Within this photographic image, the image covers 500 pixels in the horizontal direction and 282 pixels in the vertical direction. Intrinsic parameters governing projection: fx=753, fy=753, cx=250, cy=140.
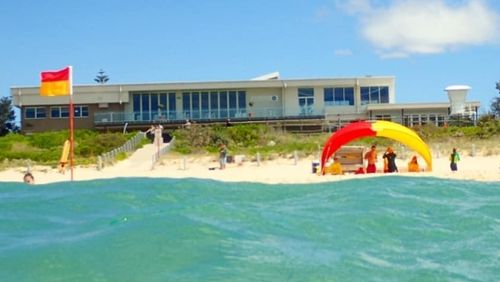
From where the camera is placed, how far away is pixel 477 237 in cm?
1312

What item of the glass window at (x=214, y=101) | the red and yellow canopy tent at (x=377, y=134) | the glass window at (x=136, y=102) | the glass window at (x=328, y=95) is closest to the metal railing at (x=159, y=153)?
the red and yellow canopy tent at (x=377, y=134)

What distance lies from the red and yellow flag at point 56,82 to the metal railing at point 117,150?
15.3 feet

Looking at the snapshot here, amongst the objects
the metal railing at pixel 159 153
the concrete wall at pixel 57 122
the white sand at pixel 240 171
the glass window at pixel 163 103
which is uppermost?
the glass window at pixel 163 103

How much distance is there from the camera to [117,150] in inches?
1527

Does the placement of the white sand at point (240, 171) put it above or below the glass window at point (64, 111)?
below

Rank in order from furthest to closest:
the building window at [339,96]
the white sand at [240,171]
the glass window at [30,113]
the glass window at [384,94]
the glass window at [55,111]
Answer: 1. the glass window at [384,94]
2. the building window at [339,96]
3. the glass window at [30,113]
4. the glass window at [55,111]
5. the white sand at [240,171]

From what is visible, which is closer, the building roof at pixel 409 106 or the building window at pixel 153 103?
the building roof at pixel 409 106

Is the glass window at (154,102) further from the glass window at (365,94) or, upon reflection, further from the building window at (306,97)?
the glass window at (365,94)

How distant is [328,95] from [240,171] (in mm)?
24549

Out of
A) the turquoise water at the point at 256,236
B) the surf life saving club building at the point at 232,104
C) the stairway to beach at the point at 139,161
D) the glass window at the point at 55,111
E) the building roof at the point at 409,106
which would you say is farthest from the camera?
the glass window at the point at 55,111

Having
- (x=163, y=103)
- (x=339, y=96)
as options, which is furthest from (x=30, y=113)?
(x=339, y=96)

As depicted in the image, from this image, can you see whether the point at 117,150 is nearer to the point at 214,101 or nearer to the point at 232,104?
the point at 214,101

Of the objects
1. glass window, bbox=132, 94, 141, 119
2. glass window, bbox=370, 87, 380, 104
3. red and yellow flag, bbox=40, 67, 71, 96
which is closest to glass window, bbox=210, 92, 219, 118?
glass window, bbox=132, 94, 141, 119

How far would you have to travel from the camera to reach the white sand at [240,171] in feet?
88.6
